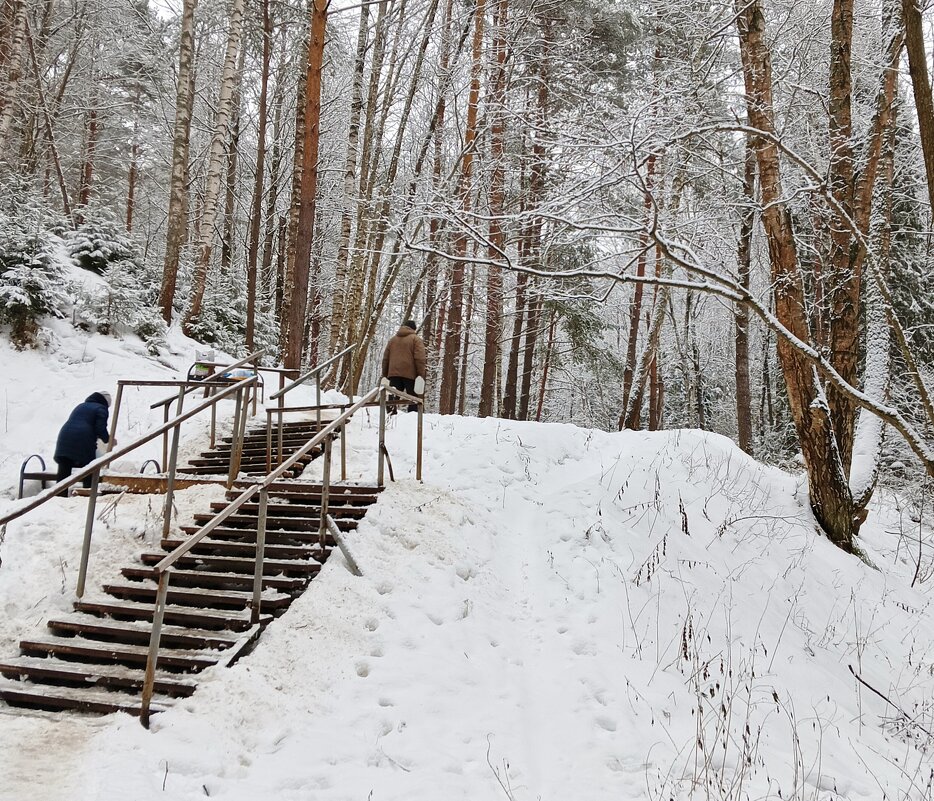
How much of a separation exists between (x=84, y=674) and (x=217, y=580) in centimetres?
119

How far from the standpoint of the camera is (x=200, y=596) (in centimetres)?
497

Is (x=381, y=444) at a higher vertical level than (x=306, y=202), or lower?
lower

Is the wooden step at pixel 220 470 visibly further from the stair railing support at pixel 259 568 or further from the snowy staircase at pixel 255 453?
the stair railing support at pixel 259 568

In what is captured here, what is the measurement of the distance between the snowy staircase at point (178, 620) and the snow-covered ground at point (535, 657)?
0.17m

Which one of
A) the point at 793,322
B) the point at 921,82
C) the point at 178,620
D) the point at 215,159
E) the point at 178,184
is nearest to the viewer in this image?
the point at 921,82

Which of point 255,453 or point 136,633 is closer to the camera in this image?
point 136,633

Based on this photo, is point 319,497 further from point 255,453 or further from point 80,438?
point 80,438

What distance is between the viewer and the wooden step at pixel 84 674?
4020 mm

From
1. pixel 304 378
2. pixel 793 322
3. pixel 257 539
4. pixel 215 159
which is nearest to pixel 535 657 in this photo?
pixel 257 539

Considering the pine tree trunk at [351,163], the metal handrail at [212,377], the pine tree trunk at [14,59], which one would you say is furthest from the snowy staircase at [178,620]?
the pine tree trunk at [14,59]

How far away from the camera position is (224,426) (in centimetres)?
968

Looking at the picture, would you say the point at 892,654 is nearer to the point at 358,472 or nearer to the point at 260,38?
the point at 358,472

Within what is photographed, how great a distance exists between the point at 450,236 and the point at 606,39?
723cm

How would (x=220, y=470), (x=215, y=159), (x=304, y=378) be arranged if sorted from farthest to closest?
(x=215, y=159), (x=220, y=470), (x=304, y=378)
